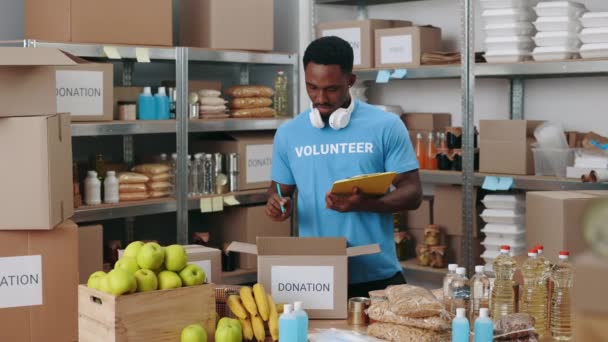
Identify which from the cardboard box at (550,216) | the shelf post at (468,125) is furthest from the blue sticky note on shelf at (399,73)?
the cardboard box at (550,216)

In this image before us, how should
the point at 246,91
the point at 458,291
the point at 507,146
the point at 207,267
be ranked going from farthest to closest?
the point at 246,91 → the point at 507,146 → the point at 207,267 → the point at 458,291

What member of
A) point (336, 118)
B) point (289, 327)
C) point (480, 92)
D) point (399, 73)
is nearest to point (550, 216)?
A: point (336, 118)

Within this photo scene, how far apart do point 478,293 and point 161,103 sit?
2.82 m

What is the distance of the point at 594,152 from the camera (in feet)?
13.3

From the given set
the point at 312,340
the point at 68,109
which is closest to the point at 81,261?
the point at 68,109

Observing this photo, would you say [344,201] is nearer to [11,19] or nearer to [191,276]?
[191,276]

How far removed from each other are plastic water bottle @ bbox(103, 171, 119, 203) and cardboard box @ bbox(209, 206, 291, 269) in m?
0.87

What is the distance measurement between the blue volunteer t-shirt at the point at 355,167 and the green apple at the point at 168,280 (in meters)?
0.94

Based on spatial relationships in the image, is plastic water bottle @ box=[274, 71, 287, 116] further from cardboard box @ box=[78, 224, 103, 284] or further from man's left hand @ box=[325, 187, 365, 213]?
man's left hand @ box=[325, 187, 365, 213]

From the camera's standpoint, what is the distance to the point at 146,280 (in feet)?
6.28

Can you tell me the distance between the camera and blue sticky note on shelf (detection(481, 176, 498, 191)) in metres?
4.32

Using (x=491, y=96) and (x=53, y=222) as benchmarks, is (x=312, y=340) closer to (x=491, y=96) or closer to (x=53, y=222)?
(x=53, y=222)

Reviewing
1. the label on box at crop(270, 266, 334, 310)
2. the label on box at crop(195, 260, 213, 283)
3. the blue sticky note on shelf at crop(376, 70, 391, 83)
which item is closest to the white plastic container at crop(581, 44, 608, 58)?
the blue sticky note on shelf at crop(376, 70, 391, 83)

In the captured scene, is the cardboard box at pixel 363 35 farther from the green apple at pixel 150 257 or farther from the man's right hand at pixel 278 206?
the green apple at pixel 150 257
